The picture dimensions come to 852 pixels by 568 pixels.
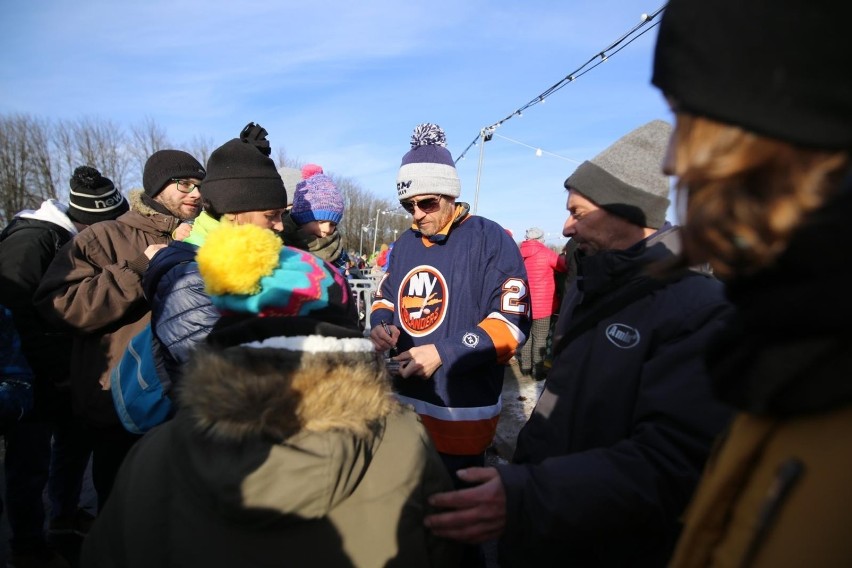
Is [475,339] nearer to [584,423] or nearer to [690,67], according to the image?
[584,423]

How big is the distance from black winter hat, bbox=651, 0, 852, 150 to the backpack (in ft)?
7.50

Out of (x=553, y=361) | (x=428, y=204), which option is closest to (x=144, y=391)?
(x=428, y=204)

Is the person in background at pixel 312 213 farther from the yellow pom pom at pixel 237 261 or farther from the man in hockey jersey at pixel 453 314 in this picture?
the yellow pom pom at pixel 237 261

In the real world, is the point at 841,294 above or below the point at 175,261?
above

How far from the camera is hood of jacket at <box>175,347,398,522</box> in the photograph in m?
0.99

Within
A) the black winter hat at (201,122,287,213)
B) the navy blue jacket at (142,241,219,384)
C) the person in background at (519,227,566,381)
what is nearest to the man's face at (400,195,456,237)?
the black winter hat at (201,122,287,213)

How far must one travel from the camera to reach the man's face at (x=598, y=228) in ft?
5.56

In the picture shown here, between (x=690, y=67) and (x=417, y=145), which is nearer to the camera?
(x=690, y=67)

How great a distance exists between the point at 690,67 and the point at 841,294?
40cm

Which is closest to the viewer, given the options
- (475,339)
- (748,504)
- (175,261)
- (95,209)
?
(748,504)

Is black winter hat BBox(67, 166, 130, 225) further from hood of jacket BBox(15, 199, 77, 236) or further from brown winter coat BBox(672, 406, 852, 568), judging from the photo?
brown winter coat BBox(672, 406, 852, 568)

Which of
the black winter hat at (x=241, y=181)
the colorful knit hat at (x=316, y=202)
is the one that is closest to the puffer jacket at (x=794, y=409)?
the black winter hat at (x=241, y=181)

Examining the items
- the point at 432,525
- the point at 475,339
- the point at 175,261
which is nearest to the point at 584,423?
the point at 432,525

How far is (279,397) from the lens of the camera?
3.45ft
